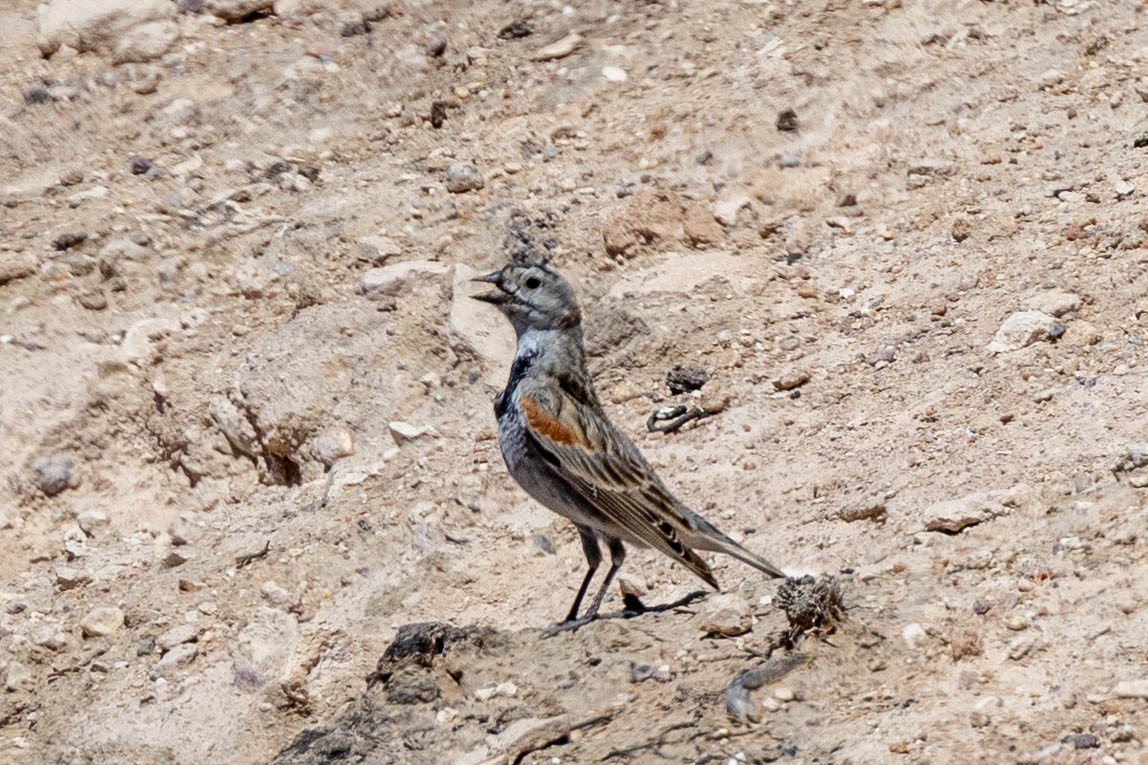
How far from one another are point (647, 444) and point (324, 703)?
7.15 ft

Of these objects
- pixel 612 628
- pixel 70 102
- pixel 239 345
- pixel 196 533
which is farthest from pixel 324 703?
pixel 70 102

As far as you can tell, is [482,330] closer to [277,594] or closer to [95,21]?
[277,594]

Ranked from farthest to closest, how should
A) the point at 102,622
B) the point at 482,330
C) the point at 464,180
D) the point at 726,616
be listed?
1. the point at 464,180
2. the point at 482,330
3. the point at 102,622
4. the point at 726,616

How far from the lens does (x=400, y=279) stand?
9.80 metres

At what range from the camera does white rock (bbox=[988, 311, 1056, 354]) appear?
8273 millimetres

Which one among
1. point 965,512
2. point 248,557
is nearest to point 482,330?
point 248,557

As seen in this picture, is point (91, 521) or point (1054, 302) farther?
point (91, 521)

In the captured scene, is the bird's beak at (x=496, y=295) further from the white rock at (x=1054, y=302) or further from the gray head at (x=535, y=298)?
the white rock at (x=1054, y=302)

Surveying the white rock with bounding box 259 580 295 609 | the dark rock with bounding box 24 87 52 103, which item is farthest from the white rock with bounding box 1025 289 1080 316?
the dark rock with bounding box 24 87 52 103

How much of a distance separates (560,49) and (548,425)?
442cm

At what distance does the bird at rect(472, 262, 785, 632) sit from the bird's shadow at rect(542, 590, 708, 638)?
0.01 m

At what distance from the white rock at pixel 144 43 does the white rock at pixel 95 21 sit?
0.05 m

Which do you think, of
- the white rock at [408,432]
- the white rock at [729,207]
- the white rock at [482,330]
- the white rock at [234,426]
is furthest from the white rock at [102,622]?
the white rock at [729,207]

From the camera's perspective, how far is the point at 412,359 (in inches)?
374
